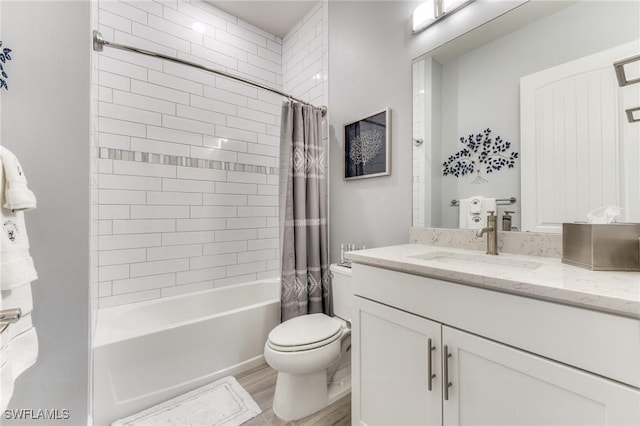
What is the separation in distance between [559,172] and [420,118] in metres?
0.71

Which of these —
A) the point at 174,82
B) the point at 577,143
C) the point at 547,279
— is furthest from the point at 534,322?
the point at 174,82

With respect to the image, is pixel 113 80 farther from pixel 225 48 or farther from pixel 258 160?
pixel 258 160

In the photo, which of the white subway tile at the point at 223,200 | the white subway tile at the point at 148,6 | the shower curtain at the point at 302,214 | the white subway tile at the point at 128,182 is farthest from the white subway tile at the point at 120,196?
the white subway tile at the point at 148,6

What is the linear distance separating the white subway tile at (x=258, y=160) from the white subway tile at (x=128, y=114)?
682 mm

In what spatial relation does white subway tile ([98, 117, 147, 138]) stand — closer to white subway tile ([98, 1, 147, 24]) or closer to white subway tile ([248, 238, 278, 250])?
white subway tile ([98, 1, 147, 24])

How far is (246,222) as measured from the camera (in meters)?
2.44

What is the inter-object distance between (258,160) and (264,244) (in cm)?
80

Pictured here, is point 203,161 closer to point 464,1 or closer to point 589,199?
point 464,1

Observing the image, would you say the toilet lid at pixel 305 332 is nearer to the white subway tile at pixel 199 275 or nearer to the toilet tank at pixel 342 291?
the toilet tank at pixel 342 291

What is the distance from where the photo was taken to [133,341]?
1.42m

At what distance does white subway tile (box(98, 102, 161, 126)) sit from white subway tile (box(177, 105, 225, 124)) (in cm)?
19

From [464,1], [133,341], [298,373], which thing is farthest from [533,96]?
[133,341]

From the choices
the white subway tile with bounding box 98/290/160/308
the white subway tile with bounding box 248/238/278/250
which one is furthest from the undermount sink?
the white subway tile with bounding box 98/290/160/308

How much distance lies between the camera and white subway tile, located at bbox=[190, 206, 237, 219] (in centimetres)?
218
